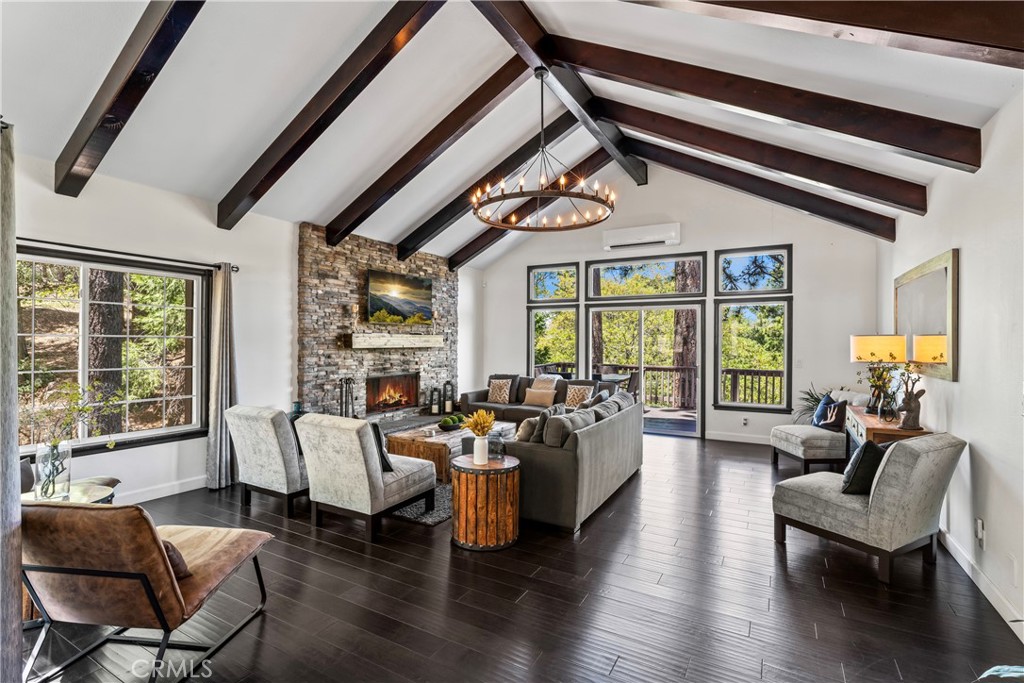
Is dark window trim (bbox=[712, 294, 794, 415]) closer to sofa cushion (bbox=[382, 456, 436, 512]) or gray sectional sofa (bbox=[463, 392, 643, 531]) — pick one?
gray sectional sofa (bbox=[463, 392, 643, 531])

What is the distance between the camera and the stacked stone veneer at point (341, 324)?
250 inches

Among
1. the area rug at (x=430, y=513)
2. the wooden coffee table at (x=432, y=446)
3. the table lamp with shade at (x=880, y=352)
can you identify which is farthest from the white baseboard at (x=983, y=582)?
the wooden coffee table at (x=432, y=446)

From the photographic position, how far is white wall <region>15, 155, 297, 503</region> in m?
4.16

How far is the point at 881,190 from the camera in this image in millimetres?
4352

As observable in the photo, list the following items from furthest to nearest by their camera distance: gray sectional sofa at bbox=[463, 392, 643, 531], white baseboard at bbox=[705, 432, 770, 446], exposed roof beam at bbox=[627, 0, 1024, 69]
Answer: white baseboard at bbox=[705, 432, 770, 446], gray sectional sofa at bbox=[463, 392, 643, 531], exposed roof beam at bbox=[627, 0, 1024, 69]

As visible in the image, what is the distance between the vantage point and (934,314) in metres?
3.93

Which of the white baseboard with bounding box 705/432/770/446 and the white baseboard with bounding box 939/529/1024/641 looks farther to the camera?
the white baseboard with bounding box 705/432/770/446

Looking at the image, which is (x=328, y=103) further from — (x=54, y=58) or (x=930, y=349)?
(x=930, y=349)

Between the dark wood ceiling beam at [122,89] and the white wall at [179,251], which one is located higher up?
the dark wood ceiling beam at [122,89]

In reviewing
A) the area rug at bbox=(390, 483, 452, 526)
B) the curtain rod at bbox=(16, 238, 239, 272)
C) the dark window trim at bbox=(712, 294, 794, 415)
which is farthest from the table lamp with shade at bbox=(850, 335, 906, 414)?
the curtain rod at bbox=(16, 238, 239, 272)

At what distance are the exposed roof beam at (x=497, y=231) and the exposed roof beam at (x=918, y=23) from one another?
16.7ft

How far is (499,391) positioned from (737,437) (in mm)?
3904

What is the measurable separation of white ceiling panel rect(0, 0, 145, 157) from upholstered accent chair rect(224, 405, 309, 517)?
269 cm

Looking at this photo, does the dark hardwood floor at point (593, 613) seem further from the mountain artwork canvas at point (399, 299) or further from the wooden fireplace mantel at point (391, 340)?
the mountain artwork canvas at point (399, 299)
